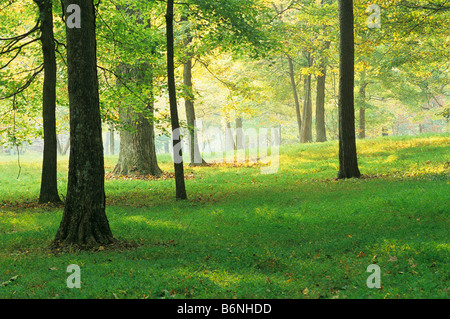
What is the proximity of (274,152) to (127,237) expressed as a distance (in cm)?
A: 1942

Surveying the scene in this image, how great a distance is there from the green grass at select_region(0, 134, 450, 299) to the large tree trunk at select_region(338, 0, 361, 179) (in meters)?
1.03

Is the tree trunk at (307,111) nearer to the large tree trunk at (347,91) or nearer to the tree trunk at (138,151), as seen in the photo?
the tree trunk at (138,151)

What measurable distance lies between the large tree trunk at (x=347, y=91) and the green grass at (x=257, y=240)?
1030 mm

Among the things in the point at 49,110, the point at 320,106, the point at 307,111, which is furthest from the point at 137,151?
the point at 307,111

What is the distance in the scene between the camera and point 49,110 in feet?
46.2

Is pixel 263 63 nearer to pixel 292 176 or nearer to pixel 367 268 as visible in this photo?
pixel 292 176

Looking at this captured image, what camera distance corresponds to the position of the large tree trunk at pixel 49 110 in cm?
1402

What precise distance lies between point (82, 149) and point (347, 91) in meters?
10.9

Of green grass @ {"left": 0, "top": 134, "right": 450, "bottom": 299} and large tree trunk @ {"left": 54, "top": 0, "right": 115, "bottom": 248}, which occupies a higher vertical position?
large tree trunk @ {"left": 54, "top": 0, "right": 115, "bottom": 248}

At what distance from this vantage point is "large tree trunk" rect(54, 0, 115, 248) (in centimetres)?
859

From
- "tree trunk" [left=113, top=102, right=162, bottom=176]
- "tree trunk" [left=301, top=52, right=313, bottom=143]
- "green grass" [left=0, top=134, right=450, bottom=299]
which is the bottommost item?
"green grass" [left=0, top=134, right=450, bottom=299]

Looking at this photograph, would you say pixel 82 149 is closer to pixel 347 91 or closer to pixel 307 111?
pixel 347 91

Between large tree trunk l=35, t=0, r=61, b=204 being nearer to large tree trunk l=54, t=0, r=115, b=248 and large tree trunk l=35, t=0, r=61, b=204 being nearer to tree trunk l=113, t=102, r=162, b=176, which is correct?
large tree trunk l=54, t=0, r=115, b=248

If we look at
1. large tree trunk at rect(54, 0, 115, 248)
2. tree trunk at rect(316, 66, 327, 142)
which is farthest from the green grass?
tree trunk at rect(316, 66, 327, 142)
